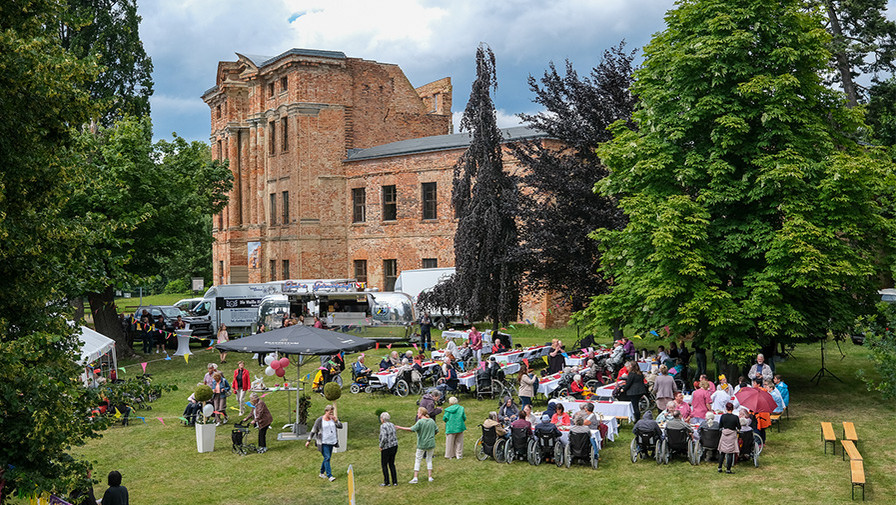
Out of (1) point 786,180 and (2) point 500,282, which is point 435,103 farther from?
(1) point 786,180

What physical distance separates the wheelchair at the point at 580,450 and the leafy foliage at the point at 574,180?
39.5ft

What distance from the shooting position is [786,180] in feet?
63.2

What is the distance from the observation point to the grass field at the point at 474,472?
1348 cm

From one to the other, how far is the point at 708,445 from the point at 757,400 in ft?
5.46

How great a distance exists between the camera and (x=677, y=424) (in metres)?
15.1

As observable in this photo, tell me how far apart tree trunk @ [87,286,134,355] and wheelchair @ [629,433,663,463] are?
2157 centimetres

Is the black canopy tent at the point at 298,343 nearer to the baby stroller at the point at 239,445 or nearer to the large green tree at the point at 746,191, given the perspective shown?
the baby stroller at the point at 239,445

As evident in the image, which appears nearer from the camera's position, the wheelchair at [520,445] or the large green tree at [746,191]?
the wheelchair at [520,445]

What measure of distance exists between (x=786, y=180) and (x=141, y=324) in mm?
25785

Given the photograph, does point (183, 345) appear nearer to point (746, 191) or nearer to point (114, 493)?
point (114, 493)

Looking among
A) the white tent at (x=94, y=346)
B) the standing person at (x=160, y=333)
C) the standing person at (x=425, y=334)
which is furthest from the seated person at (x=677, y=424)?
the standing person at (x=160, y=333)

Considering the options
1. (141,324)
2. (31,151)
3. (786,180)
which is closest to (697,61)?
(786,180)

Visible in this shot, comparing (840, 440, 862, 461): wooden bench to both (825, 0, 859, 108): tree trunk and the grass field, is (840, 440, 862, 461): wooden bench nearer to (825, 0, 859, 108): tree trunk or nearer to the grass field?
the grass field

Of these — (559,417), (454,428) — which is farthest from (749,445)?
(454,428)
